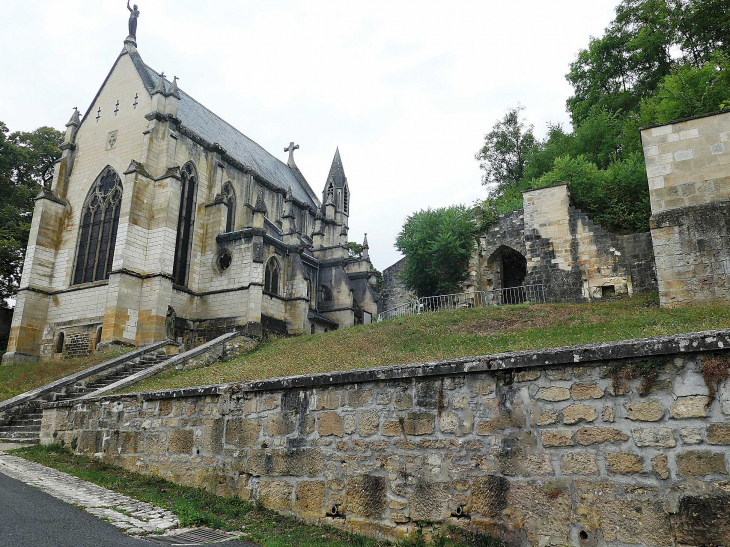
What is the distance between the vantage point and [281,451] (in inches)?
238

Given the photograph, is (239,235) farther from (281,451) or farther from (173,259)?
(281,451)

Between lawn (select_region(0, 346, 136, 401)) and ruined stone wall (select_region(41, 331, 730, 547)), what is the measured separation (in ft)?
43.9

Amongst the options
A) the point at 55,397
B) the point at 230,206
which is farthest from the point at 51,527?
the point at 230,206

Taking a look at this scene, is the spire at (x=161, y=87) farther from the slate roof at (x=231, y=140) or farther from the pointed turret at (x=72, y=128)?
the pointed turret at (x=72, y=128)

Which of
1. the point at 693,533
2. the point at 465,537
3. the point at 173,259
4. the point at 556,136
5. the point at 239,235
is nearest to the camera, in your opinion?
the point at 693,533

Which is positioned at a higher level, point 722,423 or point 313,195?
point 313,195

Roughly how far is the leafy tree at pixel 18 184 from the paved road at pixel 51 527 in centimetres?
2495

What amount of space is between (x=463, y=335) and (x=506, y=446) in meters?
9.59

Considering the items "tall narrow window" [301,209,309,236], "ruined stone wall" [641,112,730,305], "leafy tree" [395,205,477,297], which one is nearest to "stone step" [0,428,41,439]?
"leafy tree" [395,205,477,297]

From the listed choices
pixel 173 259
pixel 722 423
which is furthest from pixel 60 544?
pixel 173 259

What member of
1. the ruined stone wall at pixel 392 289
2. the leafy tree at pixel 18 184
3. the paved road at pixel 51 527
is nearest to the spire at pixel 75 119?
the leafy tree at pixel 18 184

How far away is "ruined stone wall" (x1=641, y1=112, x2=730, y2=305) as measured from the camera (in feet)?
46.2

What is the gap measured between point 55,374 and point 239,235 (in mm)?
10487

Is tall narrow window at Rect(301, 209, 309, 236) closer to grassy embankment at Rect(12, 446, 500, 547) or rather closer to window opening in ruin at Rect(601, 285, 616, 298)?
window opening in ruin at Rect(601, 285, 616, 298)
